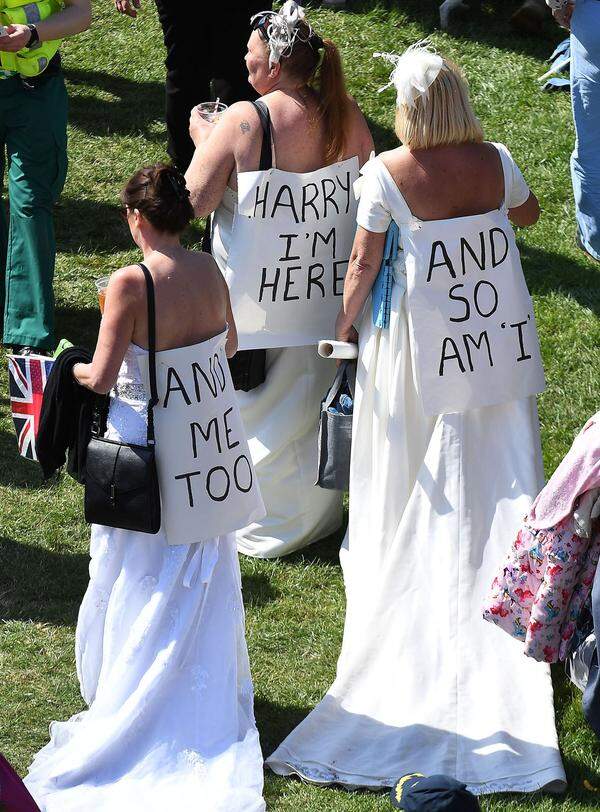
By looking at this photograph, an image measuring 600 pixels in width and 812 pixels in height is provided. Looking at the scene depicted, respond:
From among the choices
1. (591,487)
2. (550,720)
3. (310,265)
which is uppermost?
(310,265)

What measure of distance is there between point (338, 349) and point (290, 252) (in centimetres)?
51

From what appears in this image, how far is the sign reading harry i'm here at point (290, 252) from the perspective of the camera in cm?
532

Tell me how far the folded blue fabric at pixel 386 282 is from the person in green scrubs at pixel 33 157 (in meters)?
2.53

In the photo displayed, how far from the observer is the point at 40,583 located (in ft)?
18.2

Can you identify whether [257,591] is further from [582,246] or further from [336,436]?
[582,246]

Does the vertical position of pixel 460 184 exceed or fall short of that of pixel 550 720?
it exceeds it

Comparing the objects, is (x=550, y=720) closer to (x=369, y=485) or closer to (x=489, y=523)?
(x=489, y=523)

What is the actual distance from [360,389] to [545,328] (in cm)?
246

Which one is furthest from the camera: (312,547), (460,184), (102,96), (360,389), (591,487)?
(102,96)

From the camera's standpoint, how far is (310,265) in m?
5.43

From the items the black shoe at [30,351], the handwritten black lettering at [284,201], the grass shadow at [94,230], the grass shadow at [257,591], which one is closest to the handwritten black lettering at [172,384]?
the handwritten black lettering at [284,201]

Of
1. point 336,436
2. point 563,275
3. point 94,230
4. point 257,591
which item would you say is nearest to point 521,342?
point 336,436

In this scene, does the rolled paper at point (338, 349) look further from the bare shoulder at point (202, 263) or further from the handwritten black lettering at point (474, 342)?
the bare shoulder at point (202, 263)

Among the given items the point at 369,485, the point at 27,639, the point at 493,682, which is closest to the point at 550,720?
the point at 493,682
